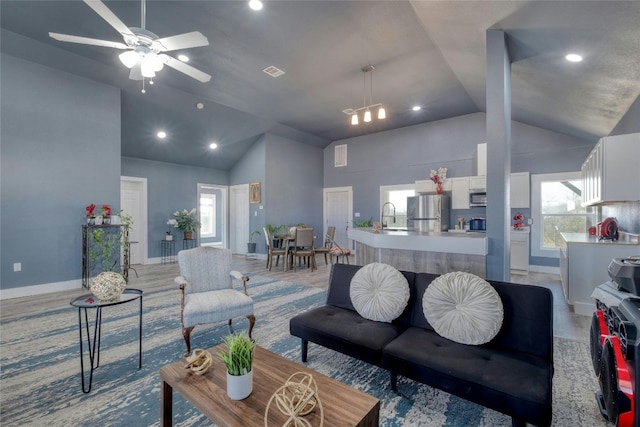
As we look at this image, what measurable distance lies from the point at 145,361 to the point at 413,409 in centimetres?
215

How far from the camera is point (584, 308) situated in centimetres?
343

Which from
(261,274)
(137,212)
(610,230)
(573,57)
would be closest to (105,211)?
(137,212)

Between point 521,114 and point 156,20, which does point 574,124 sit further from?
point 156,20

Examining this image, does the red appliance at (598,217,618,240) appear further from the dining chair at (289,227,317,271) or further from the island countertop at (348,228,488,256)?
the dining chair at (289,227,317,271)

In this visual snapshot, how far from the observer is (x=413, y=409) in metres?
1.78

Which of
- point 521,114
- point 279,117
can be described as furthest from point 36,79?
point 521,114

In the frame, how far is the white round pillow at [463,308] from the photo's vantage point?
181 cm

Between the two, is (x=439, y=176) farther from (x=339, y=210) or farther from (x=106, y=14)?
(x=106, y=14)

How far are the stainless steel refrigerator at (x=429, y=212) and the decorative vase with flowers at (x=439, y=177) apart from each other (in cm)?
17

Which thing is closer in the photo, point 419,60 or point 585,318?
point 585,318

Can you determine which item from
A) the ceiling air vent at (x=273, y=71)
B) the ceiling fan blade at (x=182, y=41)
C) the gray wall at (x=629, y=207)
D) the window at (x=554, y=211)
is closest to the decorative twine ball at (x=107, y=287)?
the ceiling fan blade at (x=182, y=41)

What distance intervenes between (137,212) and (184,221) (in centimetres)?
111

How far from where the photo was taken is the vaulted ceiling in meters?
2.61

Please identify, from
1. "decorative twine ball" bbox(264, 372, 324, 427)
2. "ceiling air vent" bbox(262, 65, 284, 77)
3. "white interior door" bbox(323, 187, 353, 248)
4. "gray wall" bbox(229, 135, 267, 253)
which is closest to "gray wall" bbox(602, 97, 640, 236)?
"decorative twine ball" bbox(264, 372, 324, 427)
